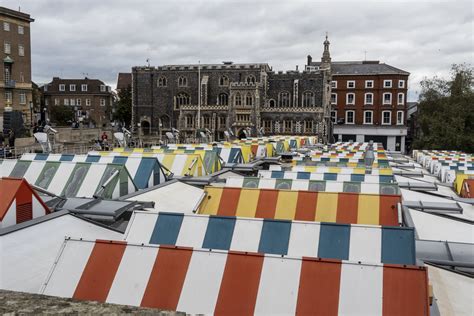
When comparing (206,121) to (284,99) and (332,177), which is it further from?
(332,177)

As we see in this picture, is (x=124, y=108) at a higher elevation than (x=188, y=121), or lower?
higher

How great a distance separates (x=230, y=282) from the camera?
4.42m

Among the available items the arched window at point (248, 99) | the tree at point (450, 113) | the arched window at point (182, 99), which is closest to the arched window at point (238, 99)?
the arched window at point (248, 99)

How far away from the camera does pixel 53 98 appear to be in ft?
275

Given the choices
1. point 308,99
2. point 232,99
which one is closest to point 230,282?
point 232,99

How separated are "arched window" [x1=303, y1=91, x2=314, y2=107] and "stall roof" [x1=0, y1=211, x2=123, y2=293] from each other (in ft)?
208

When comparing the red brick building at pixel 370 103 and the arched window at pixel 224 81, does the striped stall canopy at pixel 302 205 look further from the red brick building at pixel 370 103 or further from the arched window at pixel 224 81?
the red brick building at pixel 370 103

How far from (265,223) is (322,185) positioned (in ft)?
15.9

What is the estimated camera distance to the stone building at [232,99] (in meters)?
66.5

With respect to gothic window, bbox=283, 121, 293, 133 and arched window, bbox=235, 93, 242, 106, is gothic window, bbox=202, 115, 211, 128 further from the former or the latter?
gothic window, bbox=283, 121, 293, 133

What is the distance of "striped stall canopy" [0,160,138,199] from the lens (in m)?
10.2

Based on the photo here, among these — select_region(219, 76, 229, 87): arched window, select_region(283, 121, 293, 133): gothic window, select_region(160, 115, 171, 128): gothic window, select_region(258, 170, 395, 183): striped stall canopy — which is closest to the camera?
select_region(258, 170, 395, 183): striped stall canopy

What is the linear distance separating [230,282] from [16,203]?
4045 mm

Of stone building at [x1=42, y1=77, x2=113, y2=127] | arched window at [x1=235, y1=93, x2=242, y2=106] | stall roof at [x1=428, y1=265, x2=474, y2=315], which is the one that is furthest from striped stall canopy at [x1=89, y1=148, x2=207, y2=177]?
stone building at [x1=42, y1=77, x2=113, y2=127]
